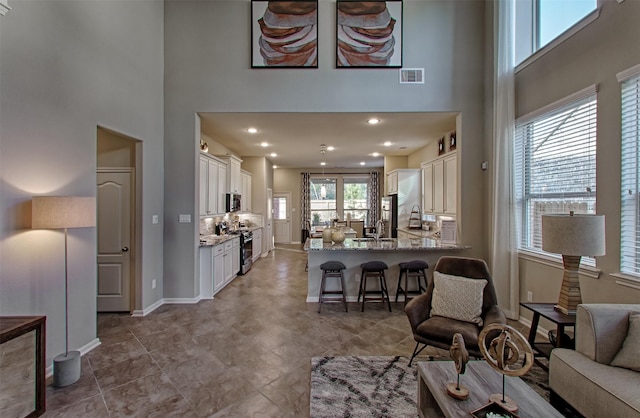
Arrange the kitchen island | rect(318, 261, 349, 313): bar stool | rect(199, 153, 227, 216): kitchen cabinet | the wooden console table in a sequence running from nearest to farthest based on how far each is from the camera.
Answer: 1. the wooden console table
2. rect(318, 261, 349, 313): bar stool
3. the kitchen island
4. rect(199, 153, 227, 216): kitchen cabinet

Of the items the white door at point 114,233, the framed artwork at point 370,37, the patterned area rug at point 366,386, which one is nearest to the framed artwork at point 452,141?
the framed artwork at point 370,37

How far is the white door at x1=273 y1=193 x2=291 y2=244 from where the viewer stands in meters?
11.3

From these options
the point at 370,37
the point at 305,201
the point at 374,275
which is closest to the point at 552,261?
the point at 374,275

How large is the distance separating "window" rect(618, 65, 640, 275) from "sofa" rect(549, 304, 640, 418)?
68 centimetres

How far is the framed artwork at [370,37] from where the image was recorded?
4367 millimetres

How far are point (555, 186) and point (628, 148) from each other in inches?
33.4

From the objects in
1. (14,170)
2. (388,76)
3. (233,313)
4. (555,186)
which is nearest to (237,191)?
(233,313)

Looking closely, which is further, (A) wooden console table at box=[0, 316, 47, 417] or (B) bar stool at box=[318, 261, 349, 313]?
(B) bar stool at box=[318, 261, 349, 313]

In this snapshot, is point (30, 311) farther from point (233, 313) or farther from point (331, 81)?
point (331, 81)

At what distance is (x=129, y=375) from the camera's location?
8.49 feet

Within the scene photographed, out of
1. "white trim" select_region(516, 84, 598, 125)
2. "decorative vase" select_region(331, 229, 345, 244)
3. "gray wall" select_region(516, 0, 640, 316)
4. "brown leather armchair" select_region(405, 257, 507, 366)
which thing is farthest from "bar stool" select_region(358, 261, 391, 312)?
"white trim" select_region(516, 84, 598, 125)

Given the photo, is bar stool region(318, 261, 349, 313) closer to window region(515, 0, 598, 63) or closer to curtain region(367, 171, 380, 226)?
window region(515, 0, 598, 63)

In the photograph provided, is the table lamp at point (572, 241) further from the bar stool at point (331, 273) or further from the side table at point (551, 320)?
the bar stool at point (331, 273)

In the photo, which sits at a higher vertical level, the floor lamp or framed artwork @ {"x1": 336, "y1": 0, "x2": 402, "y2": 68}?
framed artwork @ {"x1": 336, "y1": 0, "x2": 402, "y2": 68}
